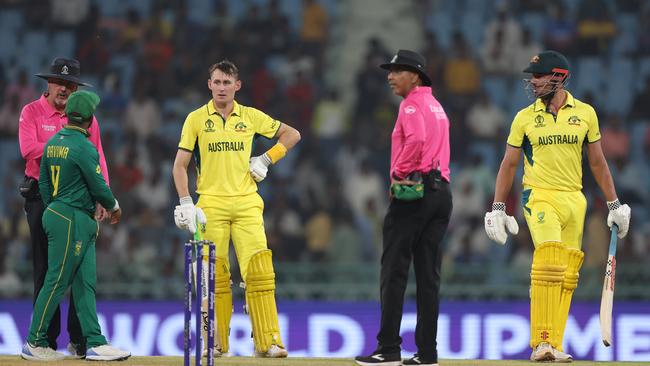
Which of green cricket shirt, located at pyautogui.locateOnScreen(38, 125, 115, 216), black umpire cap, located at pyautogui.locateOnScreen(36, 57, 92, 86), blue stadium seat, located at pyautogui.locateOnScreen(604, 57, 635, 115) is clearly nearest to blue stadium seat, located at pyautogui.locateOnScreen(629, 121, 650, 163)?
blue stadium seat, located at pyautogui.locateOnScreen(604, 57, 635, 115)

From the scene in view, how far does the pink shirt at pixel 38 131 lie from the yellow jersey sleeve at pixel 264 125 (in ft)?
3.93

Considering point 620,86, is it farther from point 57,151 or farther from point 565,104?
point 57,151

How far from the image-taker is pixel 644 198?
16.7 m

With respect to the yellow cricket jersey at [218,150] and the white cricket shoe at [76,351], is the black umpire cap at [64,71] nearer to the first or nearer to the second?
the yellow cricket jersey at [218,150]

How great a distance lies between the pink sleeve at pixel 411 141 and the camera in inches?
337

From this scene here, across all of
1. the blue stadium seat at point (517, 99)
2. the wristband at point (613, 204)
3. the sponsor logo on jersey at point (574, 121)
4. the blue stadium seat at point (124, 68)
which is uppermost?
the blue stadium seat at point (124, 68)

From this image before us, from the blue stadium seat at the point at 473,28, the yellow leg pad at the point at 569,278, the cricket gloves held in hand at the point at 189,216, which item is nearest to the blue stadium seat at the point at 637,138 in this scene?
the blue stadium seat at the point at 473,28

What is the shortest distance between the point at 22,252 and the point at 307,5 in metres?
→ 6.09

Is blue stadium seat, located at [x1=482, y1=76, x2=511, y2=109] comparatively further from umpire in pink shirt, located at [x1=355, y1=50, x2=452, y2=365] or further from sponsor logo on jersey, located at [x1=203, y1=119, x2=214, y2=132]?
umpire in pink shirt, located at [x1=355, y1=50, x2=452, y2=365]

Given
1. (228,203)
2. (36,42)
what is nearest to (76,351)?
(228,203)

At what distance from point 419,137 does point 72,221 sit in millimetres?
2536

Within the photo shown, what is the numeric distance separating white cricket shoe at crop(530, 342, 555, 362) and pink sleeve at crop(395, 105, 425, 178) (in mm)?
1696

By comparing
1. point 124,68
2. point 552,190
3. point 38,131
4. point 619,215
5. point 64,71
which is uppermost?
point 124,68

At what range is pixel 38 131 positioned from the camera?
31.4ft
